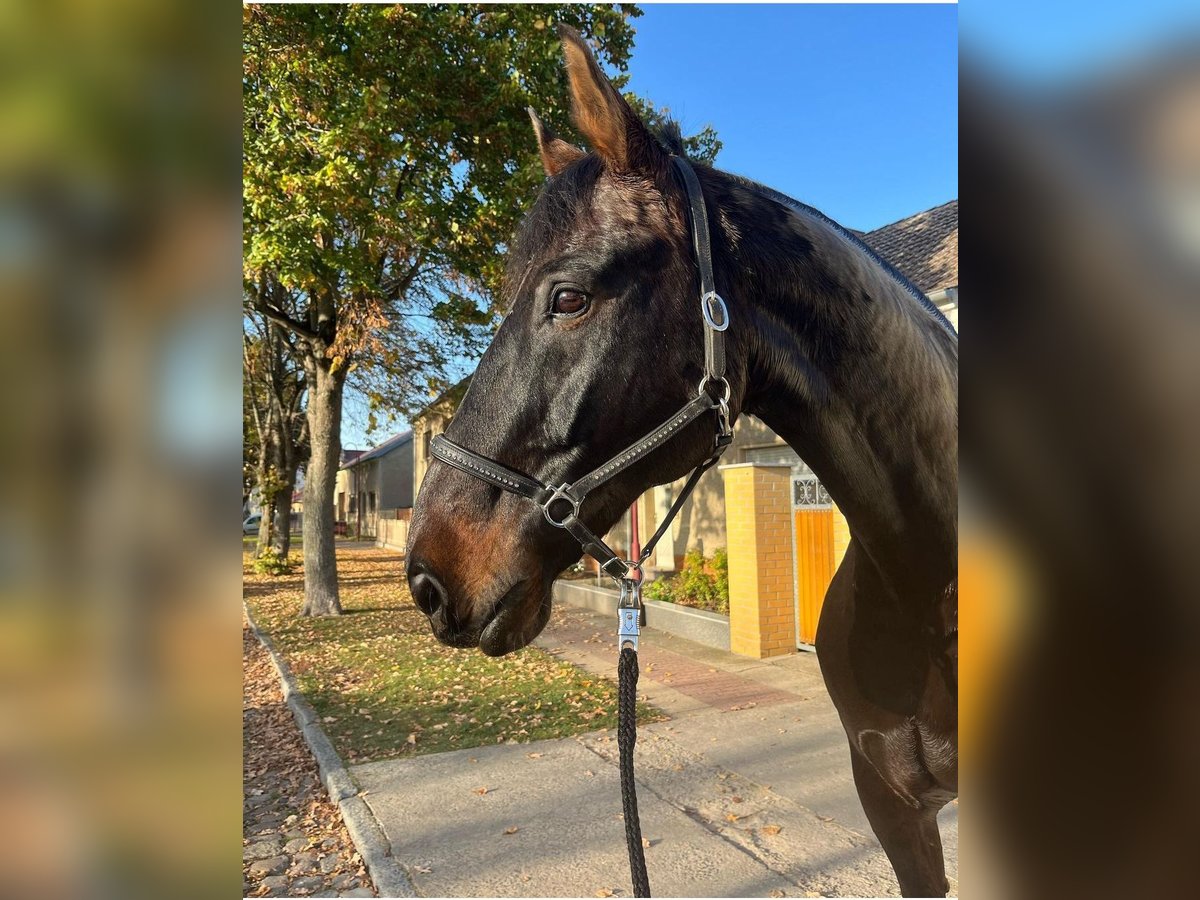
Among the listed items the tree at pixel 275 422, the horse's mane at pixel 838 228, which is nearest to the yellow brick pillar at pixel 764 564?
the horse's mane at pixel 838 228

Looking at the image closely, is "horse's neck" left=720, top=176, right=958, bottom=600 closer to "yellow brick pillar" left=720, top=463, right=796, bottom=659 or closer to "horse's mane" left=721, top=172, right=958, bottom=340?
"horse's mane" left=721, top=172, right=958, bottom=340

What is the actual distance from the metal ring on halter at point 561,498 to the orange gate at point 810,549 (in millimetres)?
6982

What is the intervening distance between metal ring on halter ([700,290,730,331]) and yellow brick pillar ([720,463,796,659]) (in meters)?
7.20

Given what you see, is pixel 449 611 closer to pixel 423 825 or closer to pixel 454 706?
pixel 423 825

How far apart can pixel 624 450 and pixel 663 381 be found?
0.50 feet

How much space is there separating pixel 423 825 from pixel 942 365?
12.9 feet

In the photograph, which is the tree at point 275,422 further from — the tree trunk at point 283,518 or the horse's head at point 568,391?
the horse's head at point 568,391

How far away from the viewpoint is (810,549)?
26.5 ft

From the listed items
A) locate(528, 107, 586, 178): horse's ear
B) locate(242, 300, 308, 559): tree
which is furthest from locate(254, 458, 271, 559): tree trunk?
locate(528, 107, 586, 178): horse's ear

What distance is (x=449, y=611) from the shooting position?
1272mm

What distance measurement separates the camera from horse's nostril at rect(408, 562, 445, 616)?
1256 mm

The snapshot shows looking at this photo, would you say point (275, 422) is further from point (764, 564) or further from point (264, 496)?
point (764, 564)
